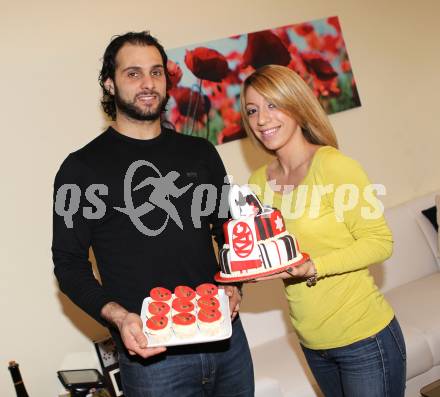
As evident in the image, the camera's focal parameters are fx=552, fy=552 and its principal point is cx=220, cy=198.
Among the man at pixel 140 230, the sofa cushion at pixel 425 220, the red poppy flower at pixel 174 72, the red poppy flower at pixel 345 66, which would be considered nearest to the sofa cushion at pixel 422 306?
the sofa cushion at pixel 425 220

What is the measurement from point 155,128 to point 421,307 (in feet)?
6.58

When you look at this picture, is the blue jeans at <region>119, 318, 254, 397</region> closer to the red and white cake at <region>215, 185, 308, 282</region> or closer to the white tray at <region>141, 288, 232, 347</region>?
the white tray at <region>141, 288, 232, 347</region>

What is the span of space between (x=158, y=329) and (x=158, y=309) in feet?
0.29

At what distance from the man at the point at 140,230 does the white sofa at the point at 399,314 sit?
2.73 feet

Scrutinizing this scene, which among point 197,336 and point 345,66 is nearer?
point 197,336

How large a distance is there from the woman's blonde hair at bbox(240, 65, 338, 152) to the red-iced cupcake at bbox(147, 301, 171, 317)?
2.62ft

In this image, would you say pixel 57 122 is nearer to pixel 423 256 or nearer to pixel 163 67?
pixel 163 67

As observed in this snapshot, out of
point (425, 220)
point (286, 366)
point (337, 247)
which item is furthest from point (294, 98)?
point (425, 220)

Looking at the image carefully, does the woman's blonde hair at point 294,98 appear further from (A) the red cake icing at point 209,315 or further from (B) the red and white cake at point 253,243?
(A) the red cake icing at point 209,315

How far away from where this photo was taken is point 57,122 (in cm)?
294

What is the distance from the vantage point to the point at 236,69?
3344mm

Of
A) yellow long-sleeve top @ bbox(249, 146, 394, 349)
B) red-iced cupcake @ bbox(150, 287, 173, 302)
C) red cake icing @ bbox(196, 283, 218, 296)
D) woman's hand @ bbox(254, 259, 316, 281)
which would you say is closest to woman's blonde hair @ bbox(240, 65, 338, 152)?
yellow long-sleeve top @ bbox(249, 146, 394, 349)

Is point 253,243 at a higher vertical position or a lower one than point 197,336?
higher

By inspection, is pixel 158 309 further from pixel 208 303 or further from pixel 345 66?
pixel 345 66
